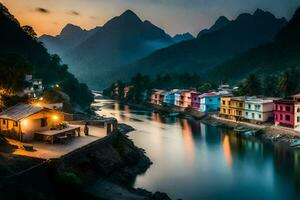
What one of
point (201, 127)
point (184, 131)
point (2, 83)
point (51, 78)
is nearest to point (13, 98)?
point (2, 83)

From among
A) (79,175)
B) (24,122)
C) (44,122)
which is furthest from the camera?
(44,122)

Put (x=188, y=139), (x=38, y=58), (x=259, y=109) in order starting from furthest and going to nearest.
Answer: (x=38, y=58) → (x=259, y=109) → (x=188, y=139)

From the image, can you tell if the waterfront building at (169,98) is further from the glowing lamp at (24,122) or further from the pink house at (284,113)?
the glowing lamp at (24,122)

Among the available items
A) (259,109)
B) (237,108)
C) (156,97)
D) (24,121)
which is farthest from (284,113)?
(156,97)

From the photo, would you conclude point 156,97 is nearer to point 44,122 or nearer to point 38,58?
point 38,58

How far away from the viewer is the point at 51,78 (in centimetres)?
9669

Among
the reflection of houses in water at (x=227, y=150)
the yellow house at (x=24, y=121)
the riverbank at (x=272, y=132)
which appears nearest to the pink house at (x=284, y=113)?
the riverbank at (x=272, y=132)

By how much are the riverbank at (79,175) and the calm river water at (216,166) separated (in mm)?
2655

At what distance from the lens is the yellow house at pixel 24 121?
35344 millimetres

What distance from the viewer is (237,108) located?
79.6 meters

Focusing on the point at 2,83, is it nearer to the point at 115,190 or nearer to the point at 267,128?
the point at 115,190

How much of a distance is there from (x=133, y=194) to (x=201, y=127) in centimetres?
4937

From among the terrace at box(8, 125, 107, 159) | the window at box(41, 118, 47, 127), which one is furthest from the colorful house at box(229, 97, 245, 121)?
the window at box(41, 118, 47, 127)

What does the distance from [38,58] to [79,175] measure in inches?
3303
